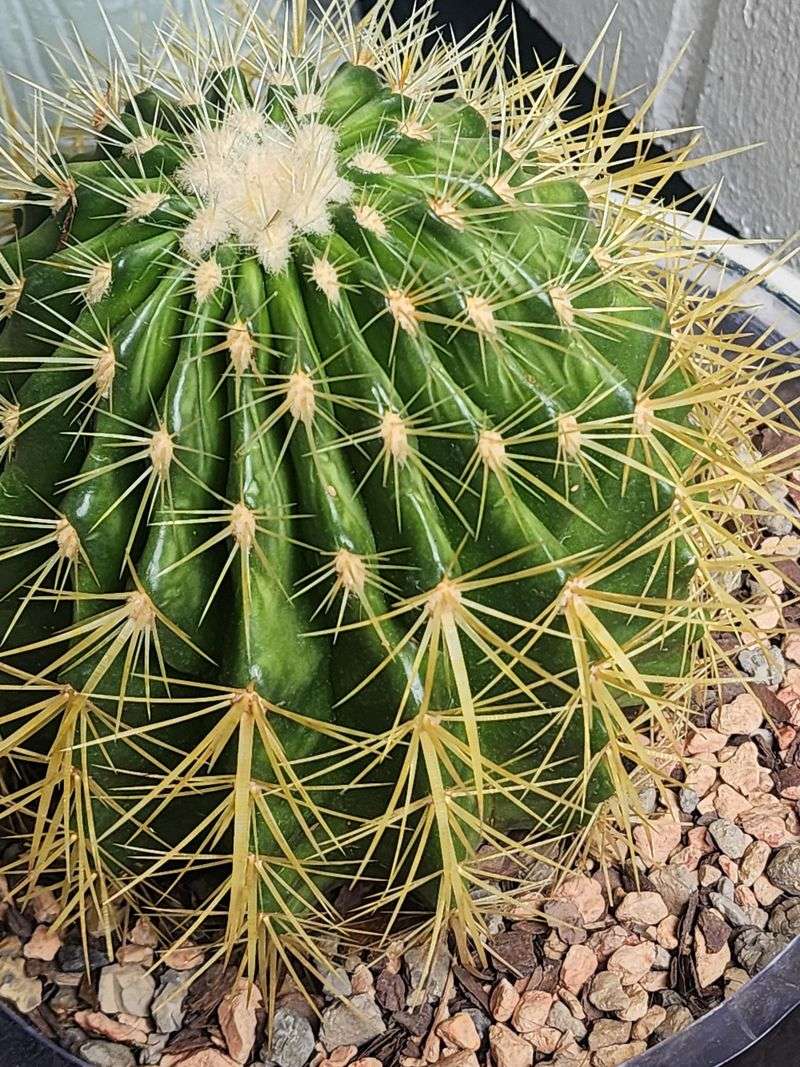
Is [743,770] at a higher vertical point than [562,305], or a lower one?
lower

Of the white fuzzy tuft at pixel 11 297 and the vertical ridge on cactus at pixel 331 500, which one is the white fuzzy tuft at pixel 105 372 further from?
the white fuzzy tuft at pixel 11 297

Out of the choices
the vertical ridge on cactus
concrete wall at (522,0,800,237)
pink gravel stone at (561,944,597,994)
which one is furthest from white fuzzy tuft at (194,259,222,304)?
concrete wall at (522,0,800,237)

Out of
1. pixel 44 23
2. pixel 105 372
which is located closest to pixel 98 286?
pixel 105 372

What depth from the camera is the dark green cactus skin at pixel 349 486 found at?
1.86ft

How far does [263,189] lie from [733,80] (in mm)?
1124

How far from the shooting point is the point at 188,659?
1.95 feet

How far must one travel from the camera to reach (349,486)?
0.58 m

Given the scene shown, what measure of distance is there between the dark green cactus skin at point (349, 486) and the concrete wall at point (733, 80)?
3.06 ft

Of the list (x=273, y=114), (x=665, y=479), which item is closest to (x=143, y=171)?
(x=273, y=114)

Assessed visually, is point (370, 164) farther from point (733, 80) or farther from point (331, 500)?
point (733, 80)

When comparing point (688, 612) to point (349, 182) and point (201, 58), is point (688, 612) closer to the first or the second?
point (349, 182)

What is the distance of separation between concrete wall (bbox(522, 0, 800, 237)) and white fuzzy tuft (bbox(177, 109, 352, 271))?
3.07 ft

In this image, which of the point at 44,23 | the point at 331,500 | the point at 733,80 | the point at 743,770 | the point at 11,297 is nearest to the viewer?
the point at 331,500

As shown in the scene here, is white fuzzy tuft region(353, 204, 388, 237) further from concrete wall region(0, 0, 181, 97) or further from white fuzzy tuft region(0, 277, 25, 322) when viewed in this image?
concrete wall region(0, 0, 181, 97)
